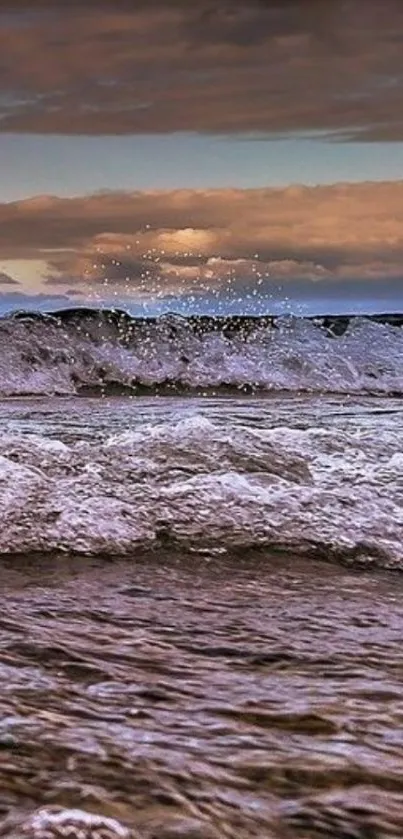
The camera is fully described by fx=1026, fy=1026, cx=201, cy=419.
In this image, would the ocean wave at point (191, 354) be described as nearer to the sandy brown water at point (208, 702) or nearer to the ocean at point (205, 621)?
the ocean at point (205, 621)

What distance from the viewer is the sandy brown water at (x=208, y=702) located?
1.68 metres

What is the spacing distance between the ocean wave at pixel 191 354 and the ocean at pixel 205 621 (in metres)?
2.96

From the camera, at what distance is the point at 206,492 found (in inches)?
151

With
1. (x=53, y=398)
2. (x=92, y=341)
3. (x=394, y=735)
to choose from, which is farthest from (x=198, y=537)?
(x=92, y=341)

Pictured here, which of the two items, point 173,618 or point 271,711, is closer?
point 271,711

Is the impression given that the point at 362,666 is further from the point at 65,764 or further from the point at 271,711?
the point at 65,764

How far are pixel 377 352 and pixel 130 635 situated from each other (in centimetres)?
801

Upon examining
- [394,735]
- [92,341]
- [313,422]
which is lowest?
[394,735]

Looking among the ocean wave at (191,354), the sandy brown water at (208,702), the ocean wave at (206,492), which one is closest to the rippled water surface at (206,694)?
the sandy brown water at (208,702)

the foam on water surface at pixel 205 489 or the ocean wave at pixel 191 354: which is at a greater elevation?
the ocean wave at pixel 191 354

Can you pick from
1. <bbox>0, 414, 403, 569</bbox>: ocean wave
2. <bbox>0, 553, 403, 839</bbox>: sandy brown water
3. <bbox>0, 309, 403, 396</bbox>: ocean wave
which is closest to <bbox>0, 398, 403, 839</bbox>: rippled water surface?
<bbox>0, 553, 403, 839</bbox>: sandy brown water

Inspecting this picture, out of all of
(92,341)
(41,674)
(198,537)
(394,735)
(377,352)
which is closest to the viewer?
(394,735)

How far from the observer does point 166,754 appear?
6.11 feet

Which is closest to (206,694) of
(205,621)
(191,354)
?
(205,621)
